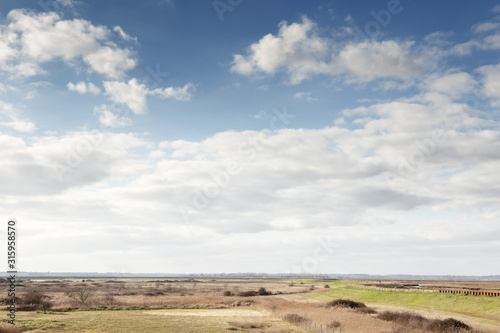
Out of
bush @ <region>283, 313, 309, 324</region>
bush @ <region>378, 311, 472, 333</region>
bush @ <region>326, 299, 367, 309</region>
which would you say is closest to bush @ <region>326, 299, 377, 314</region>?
bush @ <region>326, 299, 367, 309</region>

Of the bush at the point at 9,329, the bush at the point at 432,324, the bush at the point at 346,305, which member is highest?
the bush at the point at 9,329

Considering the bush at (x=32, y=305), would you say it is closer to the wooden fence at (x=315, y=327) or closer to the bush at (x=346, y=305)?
the wooden fence at (x=315, y=327)

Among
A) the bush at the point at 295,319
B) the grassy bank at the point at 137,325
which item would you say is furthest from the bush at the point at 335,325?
the grassy bank at the point at 137,325

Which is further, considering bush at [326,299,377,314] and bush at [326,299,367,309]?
bush at [326,299,367,309]

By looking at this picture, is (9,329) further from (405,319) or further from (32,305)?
(405,319)

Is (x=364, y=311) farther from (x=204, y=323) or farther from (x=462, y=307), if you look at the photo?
(x=204, y=323)

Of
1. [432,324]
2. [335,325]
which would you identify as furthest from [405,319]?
[335,325]

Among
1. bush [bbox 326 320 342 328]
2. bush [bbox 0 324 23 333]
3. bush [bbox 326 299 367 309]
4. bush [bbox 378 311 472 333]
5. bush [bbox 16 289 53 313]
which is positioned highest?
bush [bbox 0 324 23 333]

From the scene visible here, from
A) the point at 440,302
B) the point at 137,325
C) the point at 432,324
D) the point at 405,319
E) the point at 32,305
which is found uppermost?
the point at 432,324

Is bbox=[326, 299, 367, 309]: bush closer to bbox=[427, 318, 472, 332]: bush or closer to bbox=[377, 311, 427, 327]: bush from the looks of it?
bbox=[377, 311, 427, 327]: bush

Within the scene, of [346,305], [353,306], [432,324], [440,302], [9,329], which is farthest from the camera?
[346,305]

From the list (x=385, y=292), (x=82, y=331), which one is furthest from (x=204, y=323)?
(x=385, y=292)

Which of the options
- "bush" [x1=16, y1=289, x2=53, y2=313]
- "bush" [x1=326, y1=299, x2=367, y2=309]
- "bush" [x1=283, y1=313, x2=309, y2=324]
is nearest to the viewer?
"bush" [x1=283, y1=313, x2=309, y2=324]

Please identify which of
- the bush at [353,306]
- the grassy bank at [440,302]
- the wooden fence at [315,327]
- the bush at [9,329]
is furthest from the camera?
the bush at [353,306]
